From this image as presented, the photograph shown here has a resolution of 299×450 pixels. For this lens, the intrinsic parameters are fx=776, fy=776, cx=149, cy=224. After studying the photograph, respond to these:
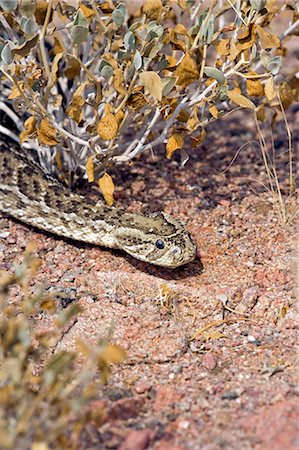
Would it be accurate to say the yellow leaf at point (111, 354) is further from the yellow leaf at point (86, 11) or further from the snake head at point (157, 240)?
the yellow leaf at point (86, 11)

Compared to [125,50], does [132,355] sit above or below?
below

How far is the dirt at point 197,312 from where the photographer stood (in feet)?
12.2

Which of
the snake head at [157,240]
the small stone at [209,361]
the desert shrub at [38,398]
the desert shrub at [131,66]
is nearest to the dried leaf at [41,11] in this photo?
the desert shrub at [131,66]

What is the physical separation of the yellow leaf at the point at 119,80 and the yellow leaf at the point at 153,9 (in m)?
0.41

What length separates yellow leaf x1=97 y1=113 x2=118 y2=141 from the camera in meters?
4.76

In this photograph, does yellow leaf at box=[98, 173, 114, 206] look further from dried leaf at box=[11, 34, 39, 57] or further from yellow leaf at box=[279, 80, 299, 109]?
yellow leaf at box=[279, 80, 299, 109]

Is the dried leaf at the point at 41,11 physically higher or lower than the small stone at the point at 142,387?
higher

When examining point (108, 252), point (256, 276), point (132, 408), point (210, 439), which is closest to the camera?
point (210, 439)

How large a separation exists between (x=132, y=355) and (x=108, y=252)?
115 cm

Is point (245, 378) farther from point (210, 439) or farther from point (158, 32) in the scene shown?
point (158, 32)

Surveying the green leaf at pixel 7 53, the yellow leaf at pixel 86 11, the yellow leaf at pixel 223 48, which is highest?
the yellow leaf at pixel 86 11

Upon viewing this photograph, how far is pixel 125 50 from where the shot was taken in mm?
4836

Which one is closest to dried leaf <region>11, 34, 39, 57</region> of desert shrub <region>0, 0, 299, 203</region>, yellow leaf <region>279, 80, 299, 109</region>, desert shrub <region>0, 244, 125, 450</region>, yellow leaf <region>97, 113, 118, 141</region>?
desert shrub <region>0, 0, 299, 203</region>

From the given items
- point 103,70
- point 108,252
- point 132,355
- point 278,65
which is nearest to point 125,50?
point 103,70
